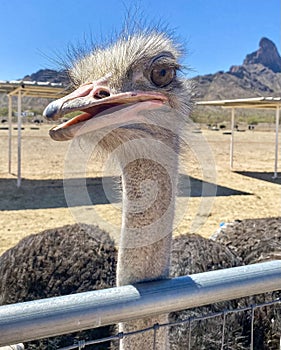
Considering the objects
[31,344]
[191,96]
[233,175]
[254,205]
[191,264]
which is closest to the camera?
[191,96]

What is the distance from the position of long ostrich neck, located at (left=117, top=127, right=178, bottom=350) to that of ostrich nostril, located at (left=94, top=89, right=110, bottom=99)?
0.27 meters

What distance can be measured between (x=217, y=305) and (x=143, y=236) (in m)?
1.07

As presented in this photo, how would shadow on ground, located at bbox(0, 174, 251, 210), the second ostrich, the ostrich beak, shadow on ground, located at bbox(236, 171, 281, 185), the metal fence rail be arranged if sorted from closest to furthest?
the metal fence rail, the ostrich beak, the second ostrich, shadow on ground, located at bbox(0, 174, 251, 210), shadow on ground, located at bbox(236, 171, 281, 185)

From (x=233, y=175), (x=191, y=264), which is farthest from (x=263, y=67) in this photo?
(x=191, y=264)

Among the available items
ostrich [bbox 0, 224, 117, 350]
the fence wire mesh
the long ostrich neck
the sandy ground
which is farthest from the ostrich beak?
ostrich [bbox 0, 224, 117, 350]

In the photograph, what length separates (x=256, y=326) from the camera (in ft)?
7.95

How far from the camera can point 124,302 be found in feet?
3.01

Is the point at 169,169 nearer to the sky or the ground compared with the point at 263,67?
nearer to the ground

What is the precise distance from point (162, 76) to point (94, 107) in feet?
1.07

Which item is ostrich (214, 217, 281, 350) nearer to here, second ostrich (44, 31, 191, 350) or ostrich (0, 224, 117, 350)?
ostrich (0, 224, 117, 350)

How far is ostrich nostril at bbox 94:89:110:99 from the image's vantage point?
1.22m

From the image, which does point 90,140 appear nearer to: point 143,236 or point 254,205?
point 143,236

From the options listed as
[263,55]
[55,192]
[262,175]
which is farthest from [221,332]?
[263,55]

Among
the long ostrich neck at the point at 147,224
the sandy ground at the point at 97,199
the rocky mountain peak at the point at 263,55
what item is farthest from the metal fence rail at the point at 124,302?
the rocky mountain peak at the point at 263,55
